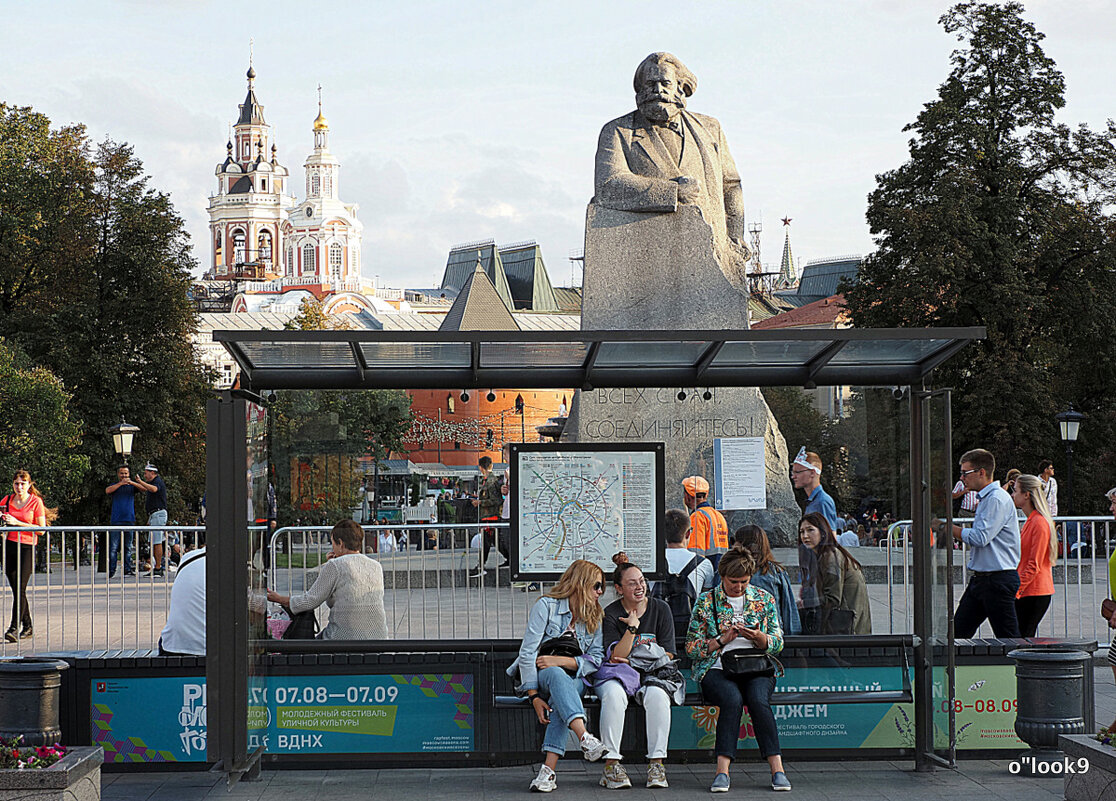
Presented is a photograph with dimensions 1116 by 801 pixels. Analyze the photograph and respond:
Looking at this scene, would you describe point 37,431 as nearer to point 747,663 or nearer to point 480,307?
→ point 747,663

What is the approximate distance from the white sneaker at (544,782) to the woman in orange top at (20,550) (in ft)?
20.7

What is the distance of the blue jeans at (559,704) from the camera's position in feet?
24.4

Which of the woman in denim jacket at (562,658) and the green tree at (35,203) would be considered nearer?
the woman in denim jacket at (562,658)

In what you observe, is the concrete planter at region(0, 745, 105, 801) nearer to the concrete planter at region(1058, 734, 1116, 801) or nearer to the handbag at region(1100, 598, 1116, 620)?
the concrete planter at region(1058, 734, 1116, 801)

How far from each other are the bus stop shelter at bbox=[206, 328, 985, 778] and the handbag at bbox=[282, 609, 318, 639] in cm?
33

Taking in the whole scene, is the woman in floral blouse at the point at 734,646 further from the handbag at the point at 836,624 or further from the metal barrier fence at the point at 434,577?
the metal barrier fence at the point at 434,577

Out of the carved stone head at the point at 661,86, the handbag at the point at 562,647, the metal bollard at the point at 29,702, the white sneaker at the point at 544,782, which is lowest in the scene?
the white sneaker at the point at 544,782

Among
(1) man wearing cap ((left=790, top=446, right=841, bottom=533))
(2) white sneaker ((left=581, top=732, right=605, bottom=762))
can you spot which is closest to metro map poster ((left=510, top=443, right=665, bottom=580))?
(1) man wearing cap ((left=790, top=446, right=841, bottom=533))

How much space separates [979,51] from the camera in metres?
36.9

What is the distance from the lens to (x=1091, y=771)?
21.7ft

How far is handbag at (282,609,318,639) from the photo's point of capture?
8031 mm

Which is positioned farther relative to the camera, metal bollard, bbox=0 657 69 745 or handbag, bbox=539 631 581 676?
handbag, bbox=539 631 581 676

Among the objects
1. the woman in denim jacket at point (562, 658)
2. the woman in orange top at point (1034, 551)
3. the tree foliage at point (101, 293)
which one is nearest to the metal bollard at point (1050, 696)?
the woman in denim jacket at point (562, 658)

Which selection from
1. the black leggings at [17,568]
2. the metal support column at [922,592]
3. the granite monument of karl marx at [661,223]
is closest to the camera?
the metal support column at [922,592]
